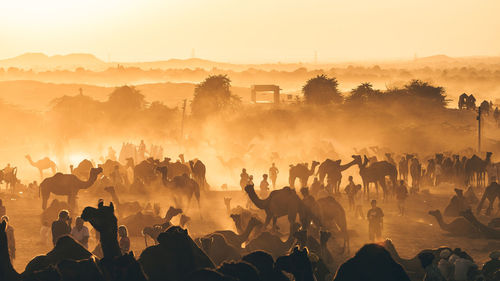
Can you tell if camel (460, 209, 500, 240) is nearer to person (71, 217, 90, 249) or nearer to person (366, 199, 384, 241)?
person (366, 199, 384, 241)

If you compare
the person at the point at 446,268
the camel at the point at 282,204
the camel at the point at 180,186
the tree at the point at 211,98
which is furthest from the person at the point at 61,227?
the tree at the point at 211,98

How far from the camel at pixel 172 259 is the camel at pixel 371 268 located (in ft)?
6.32

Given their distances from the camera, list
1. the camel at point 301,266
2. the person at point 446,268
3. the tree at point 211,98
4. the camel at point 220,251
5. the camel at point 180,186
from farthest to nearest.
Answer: the tree at point 211,98
the camel at point 180,186
the camel at point 220,251
the person at point 446,268
the camel at point 301,266

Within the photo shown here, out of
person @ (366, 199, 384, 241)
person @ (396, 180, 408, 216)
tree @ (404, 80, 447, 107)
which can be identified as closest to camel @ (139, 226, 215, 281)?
person @ (366, 199, 384, 241)

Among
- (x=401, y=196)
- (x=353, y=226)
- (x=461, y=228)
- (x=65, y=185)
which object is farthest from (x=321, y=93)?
(x=461, y=228)

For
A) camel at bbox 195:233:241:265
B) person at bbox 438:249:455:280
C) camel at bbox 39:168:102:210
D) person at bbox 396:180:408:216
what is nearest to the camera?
person at bbox 438:249:455:280

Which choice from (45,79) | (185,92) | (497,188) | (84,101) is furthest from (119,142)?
(45,79)

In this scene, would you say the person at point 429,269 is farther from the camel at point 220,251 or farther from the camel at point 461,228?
the camel at point 461,228

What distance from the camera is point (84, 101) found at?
254 ft

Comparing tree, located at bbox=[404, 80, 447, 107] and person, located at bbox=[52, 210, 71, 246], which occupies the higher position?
tree, located at bbox=[404, 80, 447, 107]

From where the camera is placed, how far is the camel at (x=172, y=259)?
8.55m

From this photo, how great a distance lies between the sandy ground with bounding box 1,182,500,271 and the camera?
18.2 meters

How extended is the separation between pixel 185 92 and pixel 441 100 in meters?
74.7

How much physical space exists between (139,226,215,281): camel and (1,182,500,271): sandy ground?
8.39m
